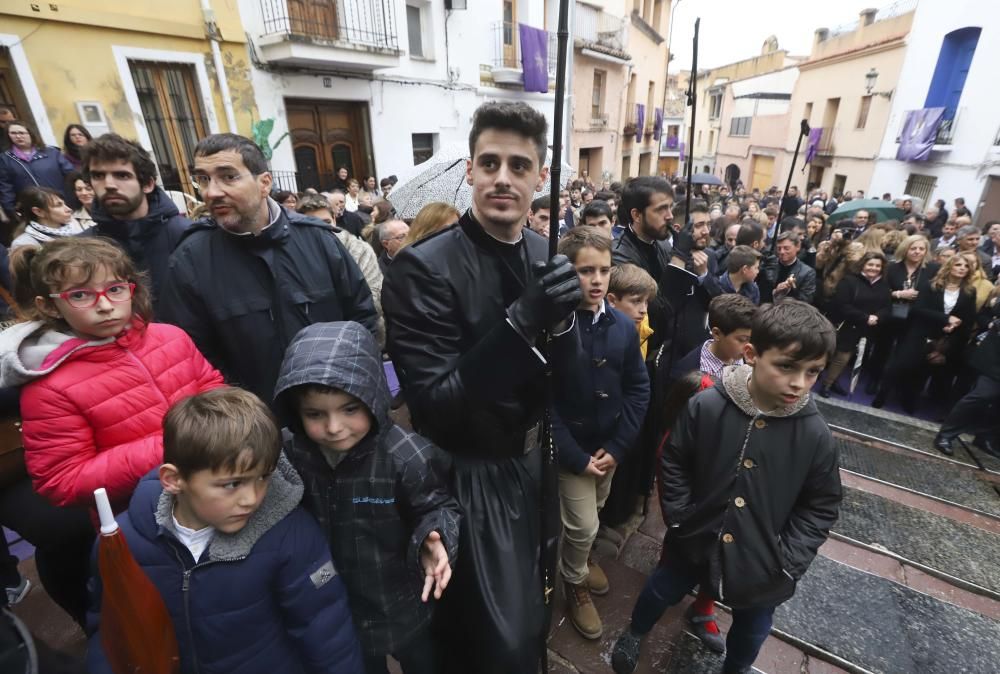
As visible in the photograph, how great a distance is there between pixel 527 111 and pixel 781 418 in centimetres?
151

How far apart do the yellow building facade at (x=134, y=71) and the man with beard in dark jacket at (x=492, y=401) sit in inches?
306

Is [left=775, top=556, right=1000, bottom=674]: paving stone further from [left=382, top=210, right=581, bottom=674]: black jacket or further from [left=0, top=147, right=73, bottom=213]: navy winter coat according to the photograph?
[left=0, top=147, right=73, bottom=213]: navy winter coat

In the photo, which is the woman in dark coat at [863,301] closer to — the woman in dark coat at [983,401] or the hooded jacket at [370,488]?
the woman in dark coat at [983,401]

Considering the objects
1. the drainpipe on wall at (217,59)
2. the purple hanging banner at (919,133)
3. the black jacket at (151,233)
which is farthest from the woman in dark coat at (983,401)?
the purple hanging banner at (919,133)

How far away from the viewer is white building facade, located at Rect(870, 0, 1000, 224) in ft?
43.8

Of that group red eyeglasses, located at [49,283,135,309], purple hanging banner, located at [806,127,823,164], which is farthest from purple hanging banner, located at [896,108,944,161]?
red eyeglasses, located at [49,283,135,309]

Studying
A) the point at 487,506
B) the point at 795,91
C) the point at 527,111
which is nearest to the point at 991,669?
the point at 487,506

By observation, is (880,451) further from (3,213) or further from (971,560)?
(3,213)

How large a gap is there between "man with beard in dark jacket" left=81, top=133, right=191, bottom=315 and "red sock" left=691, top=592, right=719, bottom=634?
3.05m

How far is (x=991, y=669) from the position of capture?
2328mm

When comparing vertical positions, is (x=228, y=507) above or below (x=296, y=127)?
below

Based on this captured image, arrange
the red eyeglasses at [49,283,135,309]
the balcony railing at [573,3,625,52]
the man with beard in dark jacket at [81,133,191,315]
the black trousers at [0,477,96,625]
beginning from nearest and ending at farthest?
the red eyeglasses at [49,283,135,309] → the black trousers at [0,477,96,625] → the man with beard in dark jacket at [81,133,191,315] → the balcony railing at [573,3,625,52]

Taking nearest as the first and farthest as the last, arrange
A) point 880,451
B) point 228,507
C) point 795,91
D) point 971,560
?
point 228,507, point 971,560, point 880,451, point 795,91

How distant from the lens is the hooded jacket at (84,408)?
5.20 feet
